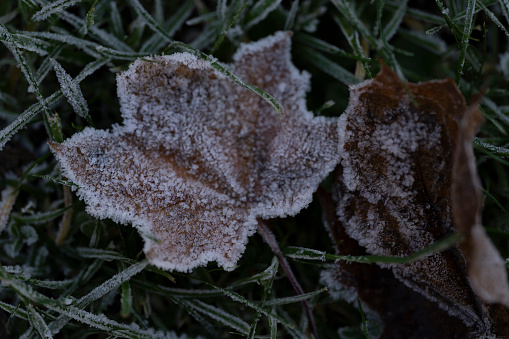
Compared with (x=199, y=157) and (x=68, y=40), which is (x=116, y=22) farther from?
(x=199, y=157)

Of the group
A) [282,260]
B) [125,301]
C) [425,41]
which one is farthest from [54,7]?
[425,41]

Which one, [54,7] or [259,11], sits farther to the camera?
[259,11]

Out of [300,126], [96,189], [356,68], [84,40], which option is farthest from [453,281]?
[84,40]

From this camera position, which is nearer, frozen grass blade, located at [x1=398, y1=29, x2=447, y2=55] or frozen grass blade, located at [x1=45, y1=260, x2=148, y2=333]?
frozen grass blade, located at [x1=45, y1=260, x2=148, y2=333]

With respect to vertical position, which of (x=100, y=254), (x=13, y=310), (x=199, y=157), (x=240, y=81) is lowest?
(x=13, y=310)

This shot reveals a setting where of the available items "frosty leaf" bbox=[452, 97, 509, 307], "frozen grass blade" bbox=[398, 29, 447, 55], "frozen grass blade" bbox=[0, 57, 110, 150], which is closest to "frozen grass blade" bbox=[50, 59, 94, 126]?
"frozen grass blade" bbox=[0, 57, 110, 150]

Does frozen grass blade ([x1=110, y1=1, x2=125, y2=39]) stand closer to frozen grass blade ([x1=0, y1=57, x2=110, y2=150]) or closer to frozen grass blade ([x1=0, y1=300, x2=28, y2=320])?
frozen grass blade ([x1=0, y1=57, x2=110, y2=150])

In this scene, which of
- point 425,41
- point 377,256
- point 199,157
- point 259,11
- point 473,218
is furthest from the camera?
point 425,41
